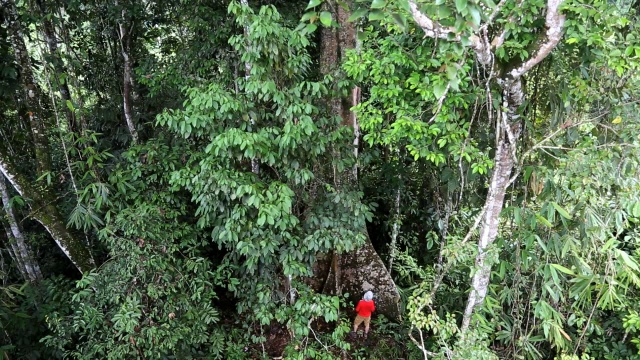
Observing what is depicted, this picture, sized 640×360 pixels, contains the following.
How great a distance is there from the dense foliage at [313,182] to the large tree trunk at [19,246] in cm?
2

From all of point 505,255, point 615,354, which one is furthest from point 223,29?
point 615,354

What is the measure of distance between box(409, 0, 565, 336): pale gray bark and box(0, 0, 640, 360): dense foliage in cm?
1

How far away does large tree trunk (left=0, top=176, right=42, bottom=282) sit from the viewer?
3.56 m

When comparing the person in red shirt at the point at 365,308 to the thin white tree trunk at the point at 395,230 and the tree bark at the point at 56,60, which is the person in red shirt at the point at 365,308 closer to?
the thin white tree trunk at the point at 395,230

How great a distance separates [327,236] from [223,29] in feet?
6.26

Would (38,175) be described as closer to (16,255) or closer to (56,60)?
(16,255)

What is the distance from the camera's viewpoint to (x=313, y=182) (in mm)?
3598

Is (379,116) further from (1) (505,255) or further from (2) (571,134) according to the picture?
(1) (505,255)

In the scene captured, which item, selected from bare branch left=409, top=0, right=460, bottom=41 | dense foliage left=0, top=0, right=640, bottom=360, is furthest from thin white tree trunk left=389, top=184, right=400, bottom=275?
bare branch left=409, top=0, right=460, bottom=41

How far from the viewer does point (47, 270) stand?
4.28 m

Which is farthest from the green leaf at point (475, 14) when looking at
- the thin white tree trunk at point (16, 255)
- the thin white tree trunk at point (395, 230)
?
the thin white tree trunk at point (16, 255)

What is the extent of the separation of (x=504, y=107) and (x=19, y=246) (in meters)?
4.25

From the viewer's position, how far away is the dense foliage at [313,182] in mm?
2754

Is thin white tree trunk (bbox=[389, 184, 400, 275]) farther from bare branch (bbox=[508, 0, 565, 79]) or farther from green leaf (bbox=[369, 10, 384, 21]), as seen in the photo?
green leaf (bbox=[369, 10, 384, 21])
